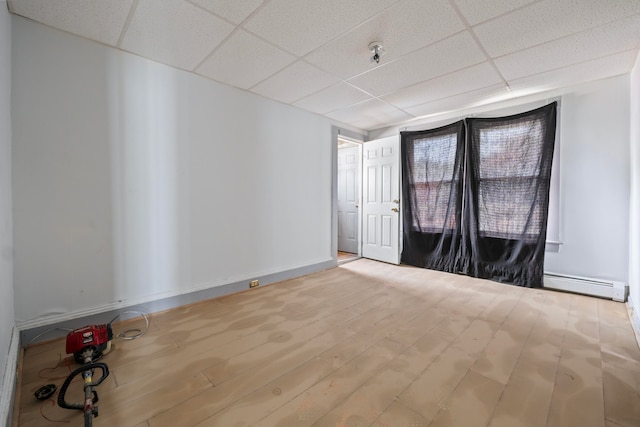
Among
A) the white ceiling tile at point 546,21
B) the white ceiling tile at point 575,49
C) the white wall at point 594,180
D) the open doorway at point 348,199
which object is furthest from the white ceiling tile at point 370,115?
the white wall at point 594,180

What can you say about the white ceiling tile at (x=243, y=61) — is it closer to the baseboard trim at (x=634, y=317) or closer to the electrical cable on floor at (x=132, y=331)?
the electrical cable on floor at (x=132, y=331)

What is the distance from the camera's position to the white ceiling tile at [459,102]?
312 cm

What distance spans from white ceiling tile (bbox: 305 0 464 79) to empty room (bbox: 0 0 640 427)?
0.7 inches

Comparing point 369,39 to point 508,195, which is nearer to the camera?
point 369,39

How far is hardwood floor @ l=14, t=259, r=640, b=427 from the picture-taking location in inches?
51.5

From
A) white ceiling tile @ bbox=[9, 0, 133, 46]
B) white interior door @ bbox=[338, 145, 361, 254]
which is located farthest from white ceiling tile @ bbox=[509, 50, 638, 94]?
white ceiling tile @ bbox=[9, 0, 133, 46]

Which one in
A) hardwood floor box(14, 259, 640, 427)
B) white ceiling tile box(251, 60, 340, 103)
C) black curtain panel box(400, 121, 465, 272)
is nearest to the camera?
hardwood floor box(14, 259, 640, 427)

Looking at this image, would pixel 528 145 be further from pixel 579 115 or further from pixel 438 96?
pixel 438 96

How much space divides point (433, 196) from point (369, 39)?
251 centimetres

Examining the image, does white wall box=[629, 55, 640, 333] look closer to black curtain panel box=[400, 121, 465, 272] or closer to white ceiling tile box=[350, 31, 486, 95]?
white ceiling tile box=[350, 31, 486, 95]

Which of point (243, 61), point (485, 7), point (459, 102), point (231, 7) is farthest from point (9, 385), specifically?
point (459, 102)

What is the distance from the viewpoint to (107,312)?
2.20m

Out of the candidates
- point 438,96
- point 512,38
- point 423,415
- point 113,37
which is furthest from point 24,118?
point 438,96

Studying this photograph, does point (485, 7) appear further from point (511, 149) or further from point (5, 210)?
point (5, 210)
